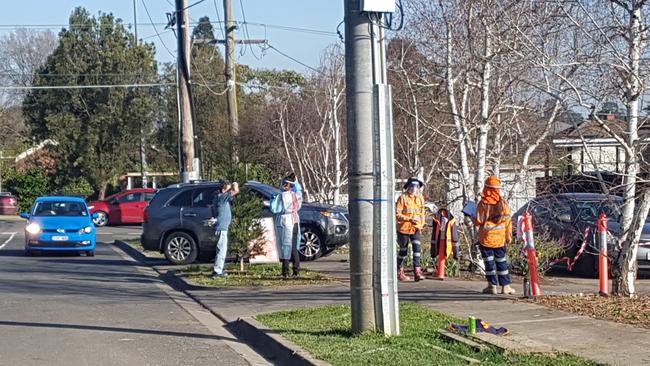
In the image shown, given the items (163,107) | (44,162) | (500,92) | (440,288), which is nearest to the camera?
(440,288)

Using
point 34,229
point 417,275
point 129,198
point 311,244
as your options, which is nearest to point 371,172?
point 417,275

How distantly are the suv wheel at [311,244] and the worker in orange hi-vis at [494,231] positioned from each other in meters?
7.48

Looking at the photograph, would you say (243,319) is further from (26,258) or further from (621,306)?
(26,258)

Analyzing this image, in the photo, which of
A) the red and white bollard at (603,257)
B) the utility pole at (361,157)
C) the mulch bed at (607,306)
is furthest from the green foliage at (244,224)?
the utility pole at (361,157)

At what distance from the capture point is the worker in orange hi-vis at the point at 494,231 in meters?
13.3

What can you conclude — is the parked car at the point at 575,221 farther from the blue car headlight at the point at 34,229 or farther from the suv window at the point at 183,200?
the blue car headlight at the point at 34,229

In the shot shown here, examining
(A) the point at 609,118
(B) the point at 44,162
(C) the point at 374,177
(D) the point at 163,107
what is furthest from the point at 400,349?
(B) the point at 44,162

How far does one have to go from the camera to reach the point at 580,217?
51.1 ft

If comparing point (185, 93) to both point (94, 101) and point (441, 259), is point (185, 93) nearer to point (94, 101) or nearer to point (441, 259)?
point (441, 259)

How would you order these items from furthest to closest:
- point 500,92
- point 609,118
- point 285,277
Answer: point 285,277, point 500,92, point 609,118

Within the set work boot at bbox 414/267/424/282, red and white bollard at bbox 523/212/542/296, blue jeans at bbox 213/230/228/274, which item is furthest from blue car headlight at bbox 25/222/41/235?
red and white bollard at bbox 523/212/542/296

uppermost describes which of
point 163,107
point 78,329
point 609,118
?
point 163,107

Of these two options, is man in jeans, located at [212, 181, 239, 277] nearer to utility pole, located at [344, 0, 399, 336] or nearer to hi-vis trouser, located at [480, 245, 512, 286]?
hi-vis trouser, located at [480, 245, 512, 286]

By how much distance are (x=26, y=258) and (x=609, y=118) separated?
52.1 ft
